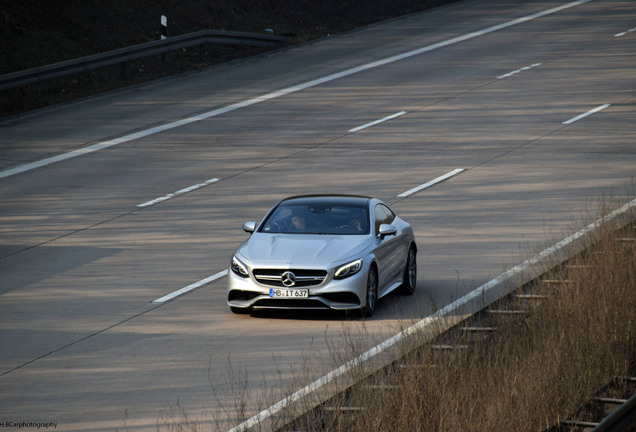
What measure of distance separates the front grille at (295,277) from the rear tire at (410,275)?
6.44 ft

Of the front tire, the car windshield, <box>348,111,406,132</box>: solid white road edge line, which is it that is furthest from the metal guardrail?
the front tire

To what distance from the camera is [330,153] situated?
25.6 m

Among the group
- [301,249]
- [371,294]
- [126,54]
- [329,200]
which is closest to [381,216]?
[329,200]

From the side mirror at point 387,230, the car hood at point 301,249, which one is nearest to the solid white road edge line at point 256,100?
the car hood at point 301,249

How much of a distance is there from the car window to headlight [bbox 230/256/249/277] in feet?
6.56

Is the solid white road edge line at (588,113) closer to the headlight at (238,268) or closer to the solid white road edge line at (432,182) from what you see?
the solid white road edge line at (432,182)

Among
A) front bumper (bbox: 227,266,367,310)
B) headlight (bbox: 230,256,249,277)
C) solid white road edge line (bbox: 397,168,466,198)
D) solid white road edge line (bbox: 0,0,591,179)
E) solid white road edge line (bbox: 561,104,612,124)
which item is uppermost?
headlight (bbox: 230,256,249,277)

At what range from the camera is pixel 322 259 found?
13.3 metres

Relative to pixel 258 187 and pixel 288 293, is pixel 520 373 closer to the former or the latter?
pixel 288 293

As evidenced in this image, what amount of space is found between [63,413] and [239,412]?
1.73 metres

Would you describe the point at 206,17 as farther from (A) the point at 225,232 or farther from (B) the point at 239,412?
(B) the point at 239,412

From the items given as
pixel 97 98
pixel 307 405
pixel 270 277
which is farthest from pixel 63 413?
pixel 97 98

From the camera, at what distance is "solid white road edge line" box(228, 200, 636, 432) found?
370 inches

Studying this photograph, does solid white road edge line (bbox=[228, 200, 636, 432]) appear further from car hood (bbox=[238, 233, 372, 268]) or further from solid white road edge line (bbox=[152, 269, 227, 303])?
solid white road edge line (bbox=[152, 269, 227, 303])
